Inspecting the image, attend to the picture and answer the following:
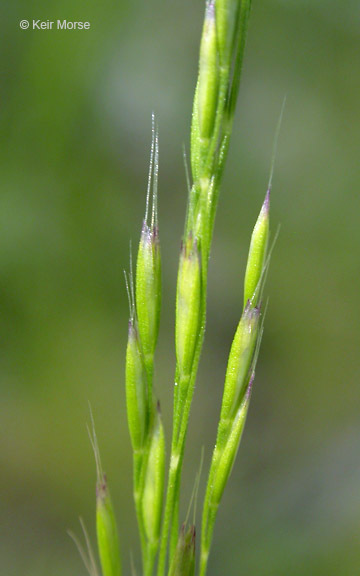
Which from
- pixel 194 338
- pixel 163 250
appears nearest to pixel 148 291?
pixel 194 338

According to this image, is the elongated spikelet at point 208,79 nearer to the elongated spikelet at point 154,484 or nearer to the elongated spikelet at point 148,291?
the elongated spikelet at point 148,291

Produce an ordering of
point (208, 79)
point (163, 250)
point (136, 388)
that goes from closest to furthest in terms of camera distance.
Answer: point (208, 79)
point (136, 388)
point (163, 250)

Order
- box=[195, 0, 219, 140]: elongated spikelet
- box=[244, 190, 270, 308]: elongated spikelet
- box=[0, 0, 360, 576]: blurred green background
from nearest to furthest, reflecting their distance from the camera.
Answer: box=[195, 0, 219, 140]: elongated spikelet, box=[244, 190, 270, 308]: elongated spikelet, box=[0, 0, 360, 576]: blurred green background

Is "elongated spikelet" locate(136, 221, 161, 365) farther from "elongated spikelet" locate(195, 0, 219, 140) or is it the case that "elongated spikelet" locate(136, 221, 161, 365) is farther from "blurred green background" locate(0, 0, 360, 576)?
"blurred green background" locate(0, 0, 360, 576)

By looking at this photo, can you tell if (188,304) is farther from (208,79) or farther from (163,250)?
(163,250)

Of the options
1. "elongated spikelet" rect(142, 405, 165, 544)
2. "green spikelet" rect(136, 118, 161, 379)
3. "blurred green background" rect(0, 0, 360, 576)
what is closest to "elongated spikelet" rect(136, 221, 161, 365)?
"green spikelet" rect(136, 118, 161, 379)

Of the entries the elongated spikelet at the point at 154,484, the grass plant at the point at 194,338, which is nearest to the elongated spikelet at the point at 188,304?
the grass plant at the point at 194,338
